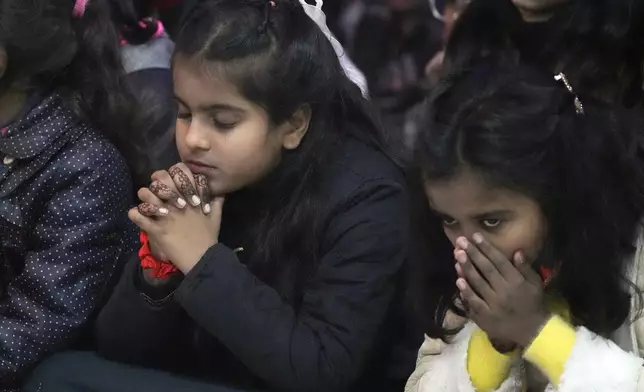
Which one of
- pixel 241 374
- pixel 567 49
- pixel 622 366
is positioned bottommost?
pixel 241 374

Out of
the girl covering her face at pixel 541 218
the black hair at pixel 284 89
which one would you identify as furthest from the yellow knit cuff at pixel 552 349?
the black hair at pixel 284 89

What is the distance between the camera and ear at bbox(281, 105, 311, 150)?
3.97 feet

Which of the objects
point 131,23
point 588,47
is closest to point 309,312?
point 588,47

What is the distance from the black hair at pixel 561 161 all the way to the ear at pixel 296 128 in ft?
0.66

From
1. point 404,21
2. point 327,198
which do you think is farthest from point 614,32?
point 404,21

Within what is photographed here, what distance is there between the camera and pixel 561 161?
1011 mm

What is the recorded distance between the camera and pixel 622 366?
974 mm

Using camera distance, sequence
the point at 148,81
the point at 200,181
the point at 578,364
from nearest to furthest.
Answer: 1. the point at 578,364
2. the point at 200,181
3. the point at 148,81

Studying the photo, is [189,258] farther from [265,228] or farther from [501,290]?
[501,290]

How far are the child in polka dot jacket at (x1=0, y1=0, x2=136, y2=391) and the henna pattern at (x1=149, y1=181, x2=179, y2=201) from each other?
16 cm

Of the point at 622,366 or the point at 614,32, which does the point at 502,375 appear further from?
the point at 614,32

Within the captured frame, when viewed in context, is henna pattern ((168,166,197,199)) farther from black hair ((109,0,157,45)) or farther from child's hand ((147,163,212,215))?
black hair ((109,0,157,45))

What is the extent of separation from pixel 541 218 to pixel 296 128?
1.16ft

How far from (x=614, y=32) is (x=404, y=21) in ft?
1.82
